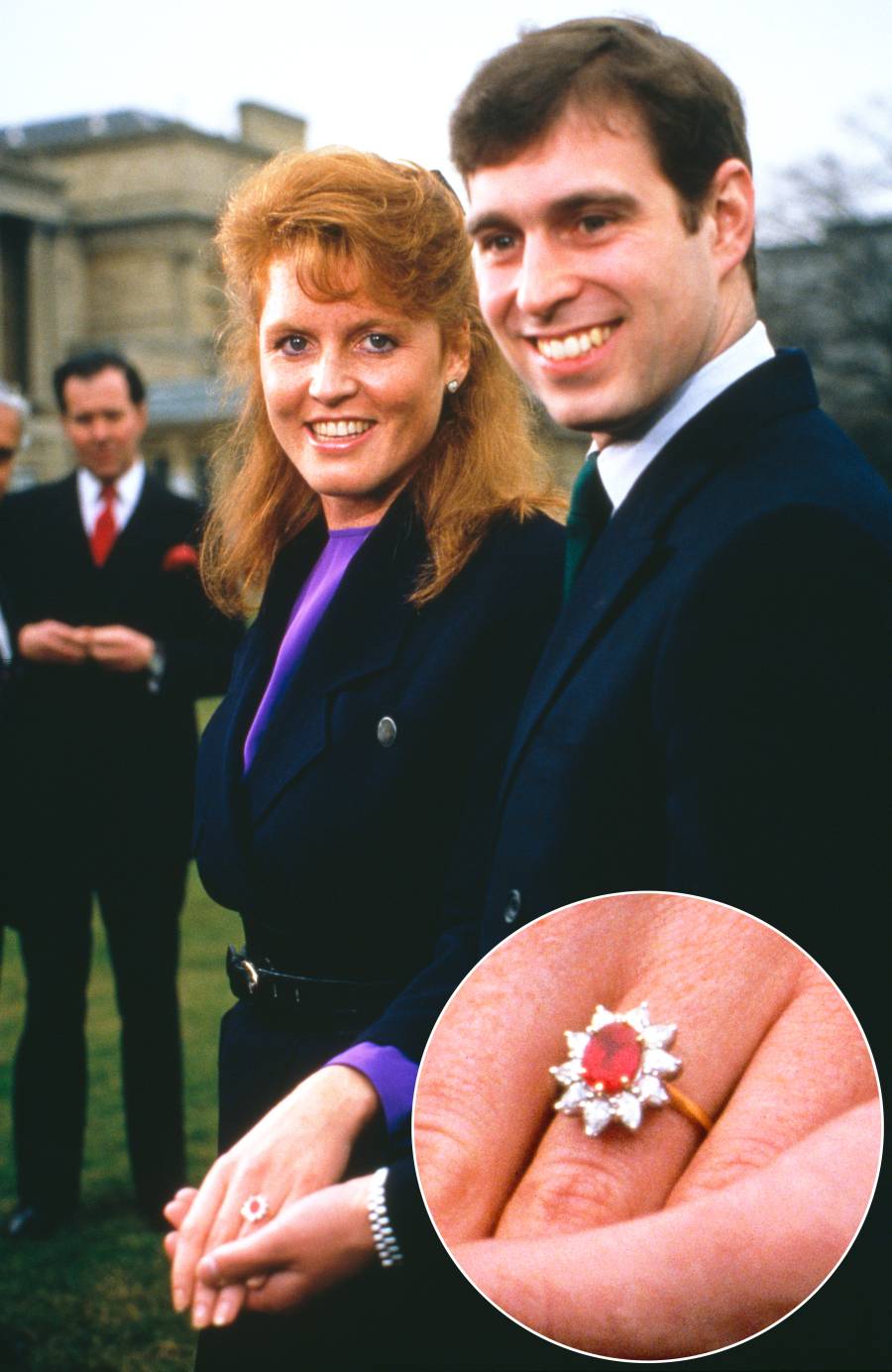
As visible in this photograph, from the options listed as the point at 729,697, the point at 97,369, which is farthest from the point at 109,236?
the point at 729,697

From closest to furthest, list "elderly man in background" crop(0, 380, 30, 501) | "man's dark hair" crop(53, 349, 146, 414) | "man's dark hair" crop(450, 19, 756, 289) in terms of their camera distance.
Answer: "man's dark hair" crop(450, 19, 756, 289), "elderly man in background" crop(0, 380, 30, 501), "man's dark hair" crop(53, 349, 146, 414)

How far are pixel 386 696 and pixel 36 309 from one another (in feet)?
211

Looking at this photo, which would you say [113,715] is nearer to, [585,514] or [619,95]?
[585,514]

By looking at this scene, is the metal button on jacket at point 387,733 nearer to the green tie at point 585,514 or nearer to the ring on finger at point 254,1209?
the green tie at point 585,514

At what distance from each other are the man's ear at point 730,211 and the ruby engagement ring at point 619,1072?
29.3 inches

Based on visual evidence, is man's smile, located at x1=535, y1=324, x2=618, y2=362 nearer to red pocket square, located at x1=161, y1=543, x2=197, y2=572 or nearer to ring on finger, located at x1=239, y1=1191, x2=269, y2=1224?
ring on finger, located at x1=239, y1=1191, x2=269, y2=1224

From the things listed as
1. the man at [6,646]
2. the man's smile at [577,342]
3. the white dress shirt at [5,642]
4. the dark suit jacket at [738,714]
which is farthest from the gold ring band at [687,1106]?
the white dress shirt at [5,642]

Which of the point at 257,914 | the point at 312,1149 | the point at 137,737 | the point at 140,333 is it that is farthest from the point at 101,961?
the point at 140,333

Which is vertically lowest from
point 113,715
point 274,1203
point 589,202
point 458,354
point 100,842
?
point 100,842

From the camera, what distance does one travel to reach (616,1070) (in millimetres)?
1278

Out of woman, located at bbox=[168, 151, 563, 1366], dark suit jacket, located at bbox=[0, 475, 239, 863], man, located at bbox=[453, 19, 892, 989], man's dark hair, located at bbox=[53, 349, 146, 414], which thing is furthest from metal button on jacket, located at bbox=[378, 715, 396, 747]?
man's dark hair, located at bbox=[53, 349, 146, 414]

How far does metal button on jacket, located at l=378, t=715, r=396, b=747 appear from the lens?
198cm

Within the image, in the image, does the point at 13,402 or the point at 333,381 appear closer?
the point at 333,381

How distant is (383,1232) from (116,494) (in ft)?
12.7
